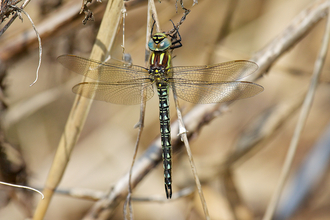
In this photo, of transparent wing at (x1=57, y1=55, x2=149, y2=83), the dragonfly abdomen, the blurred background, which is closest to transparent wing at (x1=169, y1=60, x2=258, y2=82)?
the dragonfly abdomen

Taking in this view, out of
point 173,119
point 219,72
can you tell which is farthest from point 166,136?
point 219,72

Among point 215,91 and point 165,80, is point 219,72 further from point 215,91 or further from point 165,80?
point 165,80

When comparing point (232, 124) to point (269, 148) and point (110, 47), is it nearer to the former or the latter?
point (269, 148)

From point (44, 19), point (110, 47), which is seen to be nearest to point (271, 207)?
point (110, 47)

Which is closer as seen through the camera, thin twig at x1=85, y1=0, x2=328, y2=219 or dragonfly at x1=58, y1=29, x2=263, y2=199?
dragonfly at x1=58, y1=29, x2=263, y2=199

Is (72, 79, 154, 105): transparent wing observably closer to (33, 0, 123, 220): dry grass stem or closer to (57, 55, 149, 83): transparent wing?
(57, 55, 149, 83): transparent wing

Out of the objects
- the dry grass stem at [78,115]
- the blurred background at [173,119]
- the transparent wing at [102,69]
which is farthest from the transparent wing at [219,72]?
the dry grass stem at [78,115]
